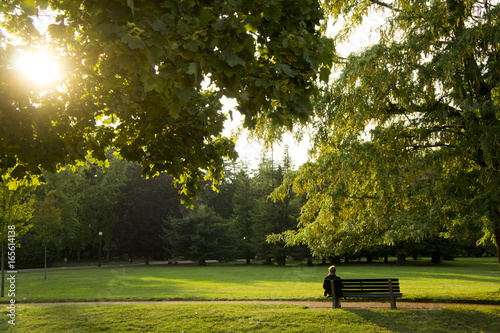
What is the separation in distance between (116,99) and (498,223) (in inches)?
311

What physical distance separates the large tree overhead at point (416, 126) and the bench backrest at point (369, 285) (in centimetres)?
138

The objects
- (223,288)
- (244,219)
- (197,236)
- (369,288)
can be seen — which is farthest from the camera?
(244,219)

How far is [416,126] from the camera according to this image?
375 inches

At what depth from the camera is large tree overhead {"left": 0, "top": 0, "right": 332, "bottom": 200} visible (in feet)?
10.00

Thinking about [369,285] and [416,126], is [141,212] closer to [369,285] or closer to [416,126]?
[369,285]

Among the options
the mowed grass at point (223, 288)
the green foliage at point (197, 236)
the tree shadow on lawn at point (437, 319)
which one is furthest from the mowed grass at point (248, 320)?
the green foliage at point (197, 236)

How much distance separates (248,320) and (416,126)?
5885 millimetres

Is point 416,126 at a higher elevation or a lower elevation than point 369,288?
higher

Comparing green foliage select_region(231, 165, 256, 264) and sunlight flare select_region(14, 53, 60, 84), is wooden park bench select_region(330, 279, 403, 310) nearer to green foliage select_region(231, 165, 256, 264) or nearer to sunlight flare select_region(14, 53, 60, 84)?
sunlight flare select_region(14, 53, 60, 84)

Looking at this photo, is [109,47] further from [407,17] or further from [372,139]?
[407,17]

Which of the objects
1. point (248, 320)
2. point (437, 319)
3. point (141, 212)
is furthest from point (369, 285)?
point (141, 212)

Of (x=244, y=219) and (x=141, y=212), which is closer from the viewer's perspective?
(x=141, y=212)

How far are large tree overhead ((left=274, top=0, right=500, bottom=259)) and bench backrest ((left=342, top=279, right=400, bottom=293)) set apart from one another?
4.54 feet

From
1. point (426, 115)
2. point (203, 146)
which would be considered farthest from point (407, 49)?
point (203, 146)
